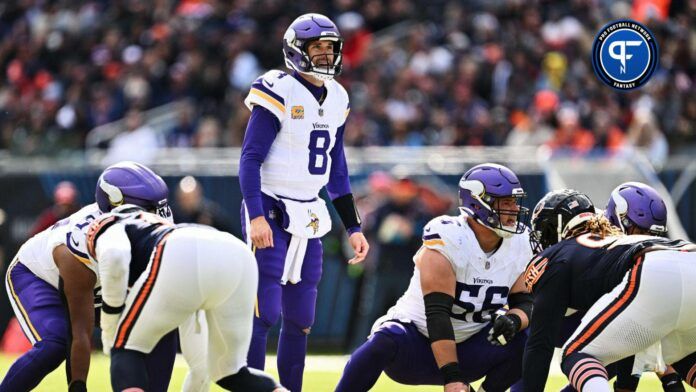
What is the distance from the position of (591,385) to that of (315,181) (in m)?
2.19

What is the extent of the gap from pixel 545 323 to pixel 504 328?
0.43 meters

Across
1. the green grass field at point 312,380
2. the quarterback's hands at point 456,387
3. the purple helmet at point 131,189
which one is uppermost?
the purple helmet at point 131,189

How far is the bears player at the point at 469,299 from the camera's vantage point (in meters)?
6.41

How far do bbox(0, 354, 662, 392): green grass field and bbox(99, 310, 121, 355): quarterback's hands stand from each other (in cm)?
267

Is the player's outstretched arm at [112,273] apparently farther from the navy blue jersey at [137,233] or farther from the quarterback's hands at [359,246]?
the quarterback's hands at [359,246]

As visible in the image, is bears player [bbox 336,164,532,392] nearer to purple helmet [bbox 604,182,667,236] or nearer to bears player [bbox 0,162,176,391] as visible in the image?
purple helmet [bbox 604,182,667,236]

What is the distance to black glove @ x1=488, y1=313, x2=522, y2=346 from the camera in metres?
6.29

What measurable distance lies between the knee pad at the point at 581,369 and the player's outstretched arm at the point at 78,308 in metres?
2.31

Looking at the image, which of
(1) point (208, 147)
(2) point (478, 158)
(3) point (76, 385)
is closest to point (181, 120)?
(1) point (208, 147)

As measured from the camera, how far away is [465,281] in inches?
257

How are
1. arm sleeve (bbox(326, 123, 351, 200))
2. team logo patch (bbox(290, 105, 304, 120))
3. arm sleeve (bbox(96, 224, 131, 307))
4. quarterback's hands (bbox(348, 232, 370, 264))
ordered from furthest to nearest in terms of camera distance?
1. arm sleeve (bbox(326, 123, 351, 200))
2. quarterback's hands (bbox(348, 232, 370, 264))
3. team logo patch (bbox(290, 105, 304, 120))
4. arm sleeve (bbox(96, 224, 131, 307))

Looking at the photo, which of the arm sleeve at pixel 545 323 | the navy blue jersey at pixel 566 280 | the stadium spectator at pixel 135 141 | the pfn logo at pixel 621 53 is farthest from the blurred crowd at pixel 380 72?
the arm sleeve at pixel 545 323

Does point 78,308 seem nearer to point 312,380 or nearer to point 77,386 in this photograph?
point 77,386

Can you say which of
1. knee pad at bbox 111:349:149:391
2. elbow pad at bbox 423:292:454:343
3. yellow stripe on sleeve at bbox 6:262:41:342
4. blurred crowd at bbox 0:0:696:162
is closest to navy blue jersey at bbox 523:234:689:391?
elbow pad at bbox 423:292:454:343
